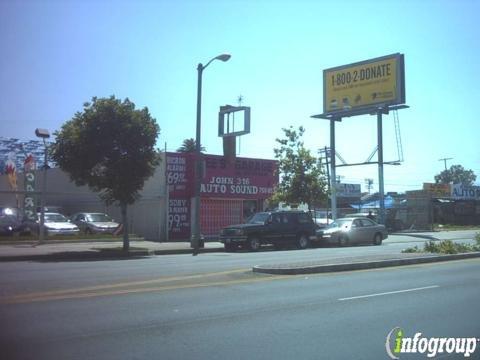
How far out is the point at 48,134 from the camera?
2567cm

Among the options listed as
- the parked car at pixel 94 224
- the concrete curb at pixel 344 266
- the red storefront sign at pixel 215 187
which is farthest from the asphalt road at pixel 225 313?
the red storefront sign at pixel 215 187

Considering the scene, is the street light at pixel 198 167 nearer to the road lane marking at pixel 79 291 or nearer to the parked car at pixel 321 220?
the parked car at pixel 321 220

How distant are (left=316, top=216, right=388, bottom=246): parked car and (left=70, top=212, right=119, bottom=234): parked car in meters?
11.7

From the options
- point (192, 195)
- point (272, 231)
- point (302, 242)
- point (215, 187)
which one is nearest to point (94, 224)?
point (192, 195)

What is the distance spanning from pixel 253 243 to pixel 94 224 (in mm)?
10888

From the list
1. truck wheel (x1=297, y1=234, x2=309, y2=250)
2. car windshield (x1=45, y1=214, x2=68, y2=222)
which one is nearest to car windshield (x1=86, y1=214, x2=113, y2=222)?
car windshield (x1=45, y1=214, x2=68, y2=222)

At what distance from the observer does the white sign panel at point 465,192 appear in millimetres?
69200

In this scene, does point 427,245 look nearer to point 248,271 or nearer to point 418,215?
point 248,271

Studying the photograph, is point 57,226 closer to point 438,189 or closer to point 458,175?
point 438,189


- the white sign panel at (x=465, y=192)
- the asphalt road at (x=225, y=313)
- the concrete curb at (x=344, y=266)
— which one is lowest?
the asphalt road at (x=225, y=313)

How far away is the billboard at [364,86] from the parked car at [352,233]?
46.0 feet

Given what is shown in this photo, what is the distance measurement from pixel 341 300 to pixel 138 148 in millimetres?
14147

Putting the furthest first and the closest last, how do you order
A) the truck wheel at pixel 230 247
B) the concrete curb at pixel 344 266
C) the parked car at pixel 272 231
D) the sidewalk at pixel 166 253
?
the truck wheel at pixel 230 247, the parked car at pixel 272 231, the sidewalk at pixel 166 253, the concrete curb at pixel 344 266

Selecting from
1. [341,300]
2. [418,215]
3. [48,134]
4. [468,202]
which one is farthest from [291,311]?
[468,202]
